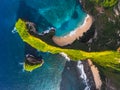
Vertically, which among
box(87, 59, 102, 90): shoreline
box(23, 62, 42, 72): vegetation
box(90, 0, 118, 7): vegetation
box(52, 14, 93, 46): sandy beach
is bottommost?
box(87, 59, 102, 90): shoreline

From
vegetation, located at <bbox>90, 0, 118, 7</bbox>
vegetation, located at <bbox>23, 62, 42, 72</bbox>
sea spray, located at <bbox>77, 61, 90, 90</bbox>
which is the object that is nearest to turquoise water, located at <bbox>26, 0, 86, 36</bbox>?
vegetation, located at <bbox>90, 0, 118, 7</bbox>

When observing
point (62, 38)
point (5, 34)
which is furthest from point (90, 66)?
point (5, 34)

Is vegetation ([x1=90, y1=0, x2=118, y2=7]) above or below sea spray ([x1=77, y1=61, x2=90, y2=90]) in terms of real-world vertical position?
above

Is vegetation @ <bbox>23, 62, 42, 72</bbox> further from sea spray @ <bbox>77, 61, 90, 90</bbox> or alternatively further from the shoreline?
the shoreline

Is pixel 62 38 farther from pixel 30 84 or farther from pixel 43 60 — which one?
pixel 30 84

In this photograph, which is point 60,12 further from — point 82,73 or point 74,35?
point 82,73

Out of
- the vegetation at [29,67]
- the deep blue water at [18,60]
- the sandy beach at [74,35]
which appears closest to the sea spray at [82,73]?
the deep blue water at [18,60]

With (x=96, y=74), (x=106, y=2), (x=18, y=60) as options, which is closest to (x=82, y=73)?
(x=96, y=74)
